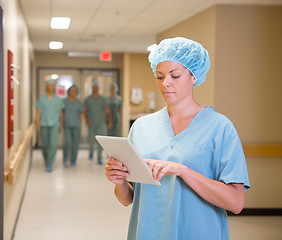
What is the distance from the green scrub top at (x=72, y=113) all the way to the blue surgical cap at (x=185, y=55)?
6616 millimetres

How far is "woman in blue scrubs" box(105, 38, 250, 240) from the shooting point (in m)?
1.54

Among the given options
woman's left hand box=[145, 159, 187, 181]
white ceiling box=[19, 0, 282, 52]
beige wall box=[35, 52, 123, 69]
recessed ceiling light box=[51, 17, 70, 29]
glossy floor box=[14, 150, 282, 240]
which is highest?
white ceiling box=[19, 0, 282, 52]

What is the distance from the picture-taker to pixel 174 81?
1619 mm

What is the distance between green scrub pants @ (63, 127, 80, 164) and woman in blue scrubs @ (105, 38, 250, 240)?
662 centimetres

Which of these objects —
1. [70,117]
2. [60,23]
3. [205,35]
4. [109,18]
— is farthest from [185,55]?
[70,117]

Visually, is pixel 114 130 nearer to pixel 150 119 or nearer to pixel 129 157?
pixel 150 119

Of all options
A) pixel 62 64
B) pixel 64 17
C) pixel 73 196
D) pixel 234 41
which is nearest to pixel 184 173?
pixel 234 41

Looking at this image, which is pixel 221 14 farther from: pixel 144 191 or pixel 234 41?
pixel 144 191

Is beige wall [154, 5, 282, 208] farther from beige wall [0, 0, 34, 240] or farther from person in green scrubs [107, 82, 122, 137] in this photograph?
person in green scrubs [107, 82, 122, 137]

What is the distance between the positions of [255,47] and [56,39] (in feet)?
15.6

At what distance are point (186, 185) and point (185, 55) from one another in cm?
50

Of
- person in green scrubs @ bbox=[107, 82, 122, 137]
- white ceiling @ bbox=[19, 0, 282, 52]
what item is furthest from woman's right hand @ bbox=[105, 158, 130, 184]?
person in green scrubs @ bbox=[107, 82, 122, 137]

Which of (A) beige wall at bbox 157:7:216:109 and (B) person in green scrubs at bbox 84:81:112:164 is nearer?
(A) beige wall at bbox 157:7:216:109

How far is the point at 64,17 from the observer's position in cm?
603
